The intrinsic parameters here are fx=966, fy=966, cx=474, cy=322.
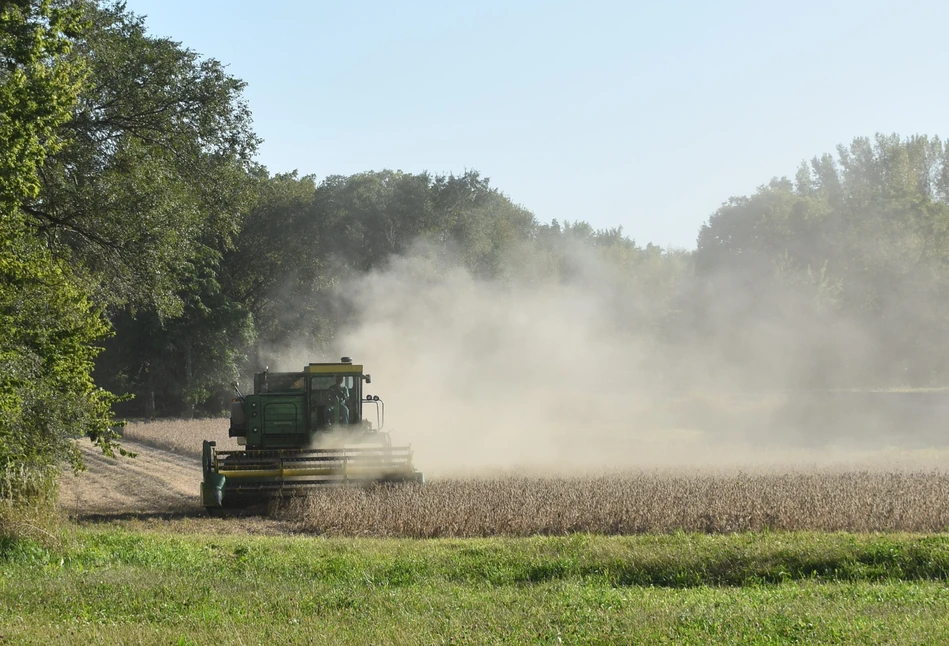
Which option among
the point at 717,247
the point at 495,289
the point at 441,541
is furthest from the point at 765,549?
the point at 717,247

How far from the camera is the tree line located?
49.4 ft

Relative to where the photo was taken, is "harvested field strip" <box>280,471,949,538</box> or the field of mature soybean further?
"harvested field strip" <box>280,471,949,538</box>

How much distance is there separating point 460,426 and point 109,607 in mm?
32304

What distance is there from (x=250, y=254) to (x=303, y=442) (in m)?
45.4

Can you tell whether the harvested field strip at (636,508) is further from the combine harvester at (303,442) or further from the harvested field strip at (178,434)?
the harvested field strip at (178,434)

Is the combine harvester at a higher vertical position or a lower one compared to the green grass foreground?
higher

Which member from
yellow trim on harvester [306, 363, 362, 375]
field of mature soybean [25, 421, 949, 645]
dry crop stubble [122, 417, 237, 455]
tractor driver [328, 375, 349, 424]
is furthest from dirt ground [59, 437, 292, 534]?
dry crop stubble [122, 417, 237, 455]

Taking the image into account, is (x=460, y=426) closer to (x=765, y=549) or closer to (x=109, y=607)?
(x=765, y=549)

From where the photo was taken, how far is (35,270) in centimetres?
1430

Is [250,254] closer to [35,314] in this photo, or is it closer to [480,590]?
[35,314]

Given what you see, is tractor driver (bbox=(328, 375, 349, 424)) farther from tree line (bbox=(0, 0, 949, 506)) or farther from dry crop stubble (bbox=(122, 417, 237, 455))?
dry crop stubble (bbox=(122, 417, 237, 455))

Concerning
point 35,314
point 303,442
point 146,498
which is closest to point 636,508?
point 303,442

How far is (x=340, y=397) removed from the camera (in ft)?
78.6

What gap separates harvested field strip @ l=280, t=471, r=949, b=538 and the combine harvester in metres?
0.74
